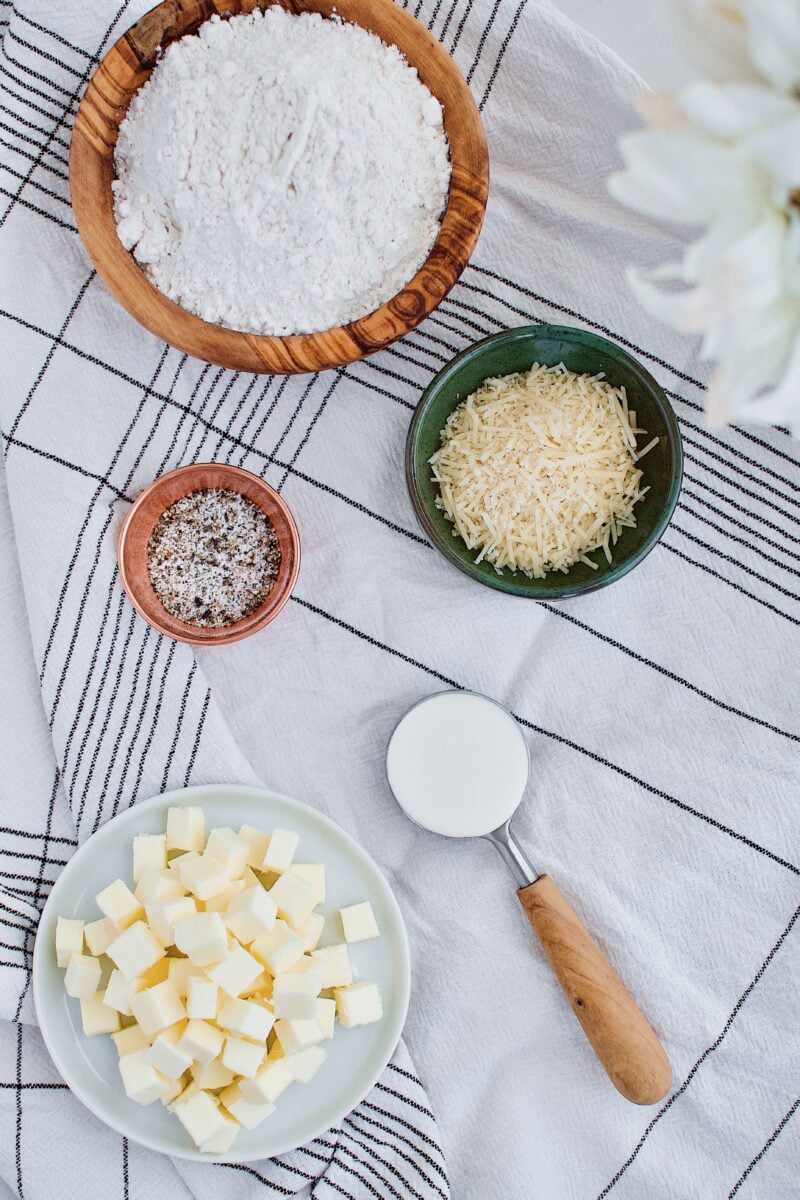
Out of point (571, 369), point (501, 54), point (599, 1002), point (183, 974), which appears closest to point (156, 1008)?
point (183, 974)

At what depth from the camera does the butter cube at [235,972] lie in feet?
4.00

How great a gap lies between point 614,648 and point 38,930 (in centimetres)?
76

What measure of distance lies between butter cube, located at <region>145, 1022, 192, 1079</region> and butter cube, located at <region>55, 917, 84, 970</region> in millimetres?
130

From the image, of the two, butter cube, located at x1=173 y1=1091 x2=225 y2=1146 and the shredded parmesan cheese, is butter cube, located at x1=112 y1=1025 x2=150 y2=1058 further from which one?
the shredded parmesan cheese

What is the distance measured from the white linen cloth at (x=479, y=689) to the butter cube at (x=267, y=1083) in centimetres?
13

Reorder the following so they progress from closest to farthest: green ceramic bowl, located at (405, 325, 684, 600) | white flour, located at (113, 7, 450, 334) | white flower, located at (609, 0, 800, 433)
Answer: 1. white flower, located at (609, 0, 800, 433)
2. white flour, located at (113, 7, 450, 334)
3. green ceramic bowl, located at (405, 325, 684, 600)

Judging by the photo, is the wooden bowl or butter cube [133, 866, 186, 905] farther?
butter cube [133, 866, 186, 905]

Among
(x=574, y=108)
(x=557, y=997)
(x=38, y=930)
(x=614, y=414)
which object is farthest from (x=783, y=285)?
(x=38, y=930)

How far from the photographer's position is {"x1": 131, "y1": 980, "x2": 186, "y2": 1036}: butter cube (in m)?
1.22

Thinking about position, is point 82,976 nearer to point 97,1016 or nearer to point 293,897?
point 97,1016

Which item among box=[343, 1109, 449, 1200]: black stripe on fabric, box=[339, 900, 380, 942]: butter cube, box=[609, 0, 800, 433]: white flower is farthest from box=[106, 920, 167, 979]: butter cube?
box=[609, 0, 800, 433]: white flower

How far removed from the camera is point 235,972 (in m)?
1.22

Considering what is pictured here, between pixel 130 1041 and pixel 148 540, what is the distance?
1.92 ft

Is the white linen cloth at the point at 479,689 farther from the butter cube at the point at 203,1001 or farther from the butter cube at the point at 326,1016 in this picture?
the butter cube at the point at 203,1001
